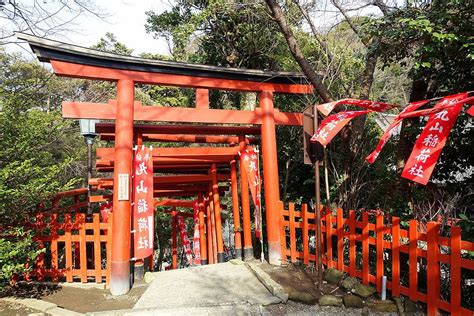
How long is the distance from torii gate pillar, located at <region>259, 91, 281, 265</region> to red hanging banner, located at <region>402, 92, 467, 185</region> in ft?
11.1

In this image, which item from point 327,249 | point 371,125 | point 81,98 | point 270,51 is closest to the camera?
point 327,249

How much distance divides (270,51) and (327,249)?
9044 millimetres

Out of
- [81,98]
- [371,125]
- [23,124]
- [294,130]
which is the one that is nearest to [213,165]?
[294,130]

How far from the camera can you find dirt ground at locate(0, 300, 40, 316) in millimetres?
4668

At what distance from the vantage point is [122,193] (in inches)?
224

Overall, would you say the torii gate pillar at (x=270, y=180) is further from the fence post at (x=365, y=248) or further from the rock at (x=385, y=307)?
the rock at (x=385, y=307)

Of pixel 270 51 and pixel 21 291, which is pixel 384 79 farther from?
pixel 21 291

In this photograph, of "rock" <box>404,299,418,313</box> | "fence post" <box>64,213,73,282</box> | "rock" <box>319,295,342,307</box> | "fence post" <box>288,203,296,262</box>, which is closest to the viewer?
"rock" <box>404,299,418,313</box>

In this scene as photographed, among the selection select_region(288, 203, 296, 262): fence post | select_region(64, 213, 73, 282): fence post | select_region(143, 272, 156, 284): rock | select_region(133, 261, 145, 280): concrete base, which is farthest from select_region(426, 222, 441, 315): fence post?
select_region(64, 213, 73, 282): fence post

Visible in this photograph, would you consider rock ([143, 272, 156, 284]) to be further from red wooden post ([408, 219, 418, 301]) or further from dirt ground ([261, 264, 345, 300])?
red wooden post ([408, 219, 418, 301])

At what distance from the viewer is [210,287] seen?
5.62 meters

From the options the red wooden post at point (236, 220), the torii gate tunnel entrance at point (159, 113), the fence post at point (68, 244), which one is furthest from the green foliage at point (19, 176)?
the red wooden post at point (236, 220)

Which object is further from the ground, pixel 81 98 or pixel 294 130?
pixel 81 98

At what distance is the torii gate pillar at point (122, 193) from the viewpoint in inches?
220
